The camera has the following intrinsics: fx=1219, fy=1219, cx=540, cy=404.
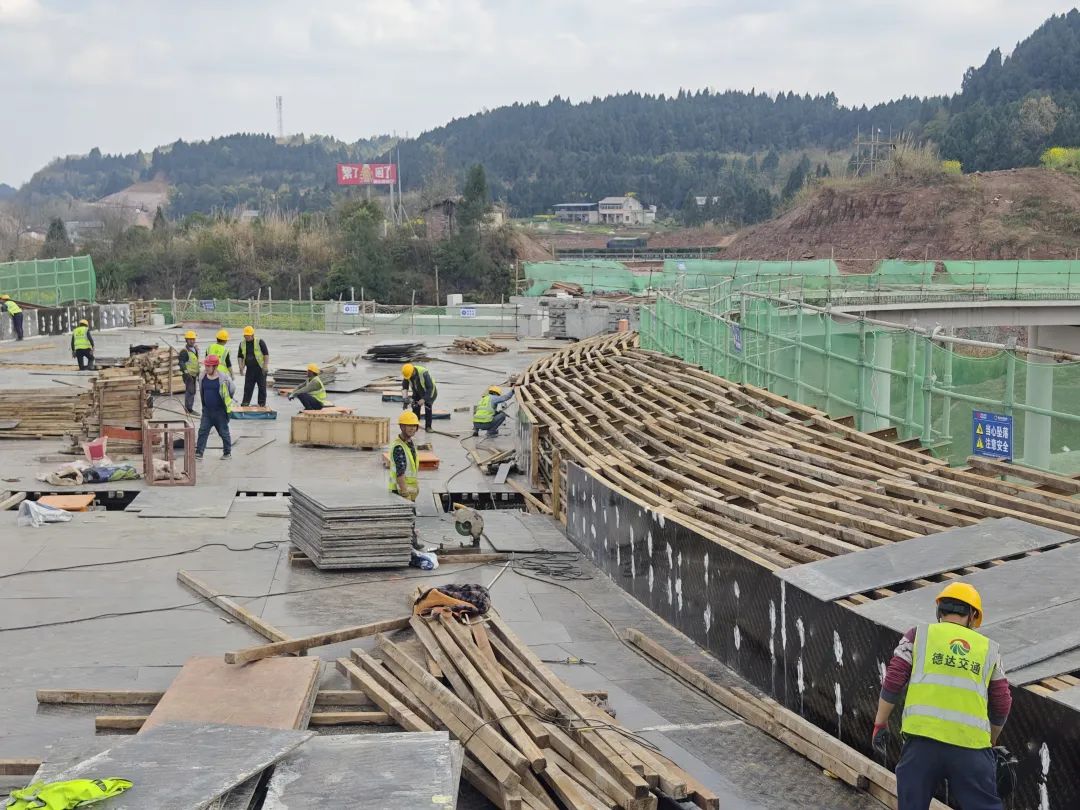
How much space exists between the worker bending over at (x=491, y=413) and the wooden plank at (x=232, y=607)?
395 inches

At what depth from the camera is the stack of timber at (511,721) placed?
6969mm

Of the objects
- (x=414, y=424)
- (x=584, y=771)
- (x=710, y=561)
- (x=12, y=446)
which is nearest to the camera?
(x=584, y=771)

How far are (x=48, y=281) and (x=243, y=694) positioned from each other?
175 ft

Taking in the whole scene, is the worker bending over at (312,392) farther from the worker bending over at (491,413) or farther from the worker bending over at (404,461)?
the worker bending over at (404,461)

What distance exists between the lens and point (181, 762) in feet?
21.6

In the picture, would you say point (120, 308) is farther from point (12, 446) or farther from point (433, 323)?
point (12, 446)

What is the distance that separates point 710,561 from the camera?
10547 millimetres

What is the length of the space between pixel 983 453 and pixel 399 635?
601 cm

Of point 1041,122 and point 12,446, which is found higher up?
point 1041,122

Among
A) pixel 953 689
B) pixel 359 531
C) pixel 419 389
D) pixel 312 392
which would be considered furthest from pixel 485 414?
pixel 953 689

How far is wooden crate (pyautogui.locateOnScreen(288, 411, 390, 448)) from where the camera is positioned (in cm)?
2103

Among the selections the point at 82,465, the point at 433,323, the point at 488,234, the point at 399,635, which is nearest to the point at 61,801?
the point at 399,635

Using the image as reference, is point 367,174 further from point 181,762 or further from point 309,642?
point 181,762

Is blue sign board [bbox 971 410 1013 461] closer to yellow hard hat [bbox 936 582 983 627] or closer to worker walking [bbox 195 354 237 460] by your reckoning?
yellow hard hat [bbox 936 582 983 627]
